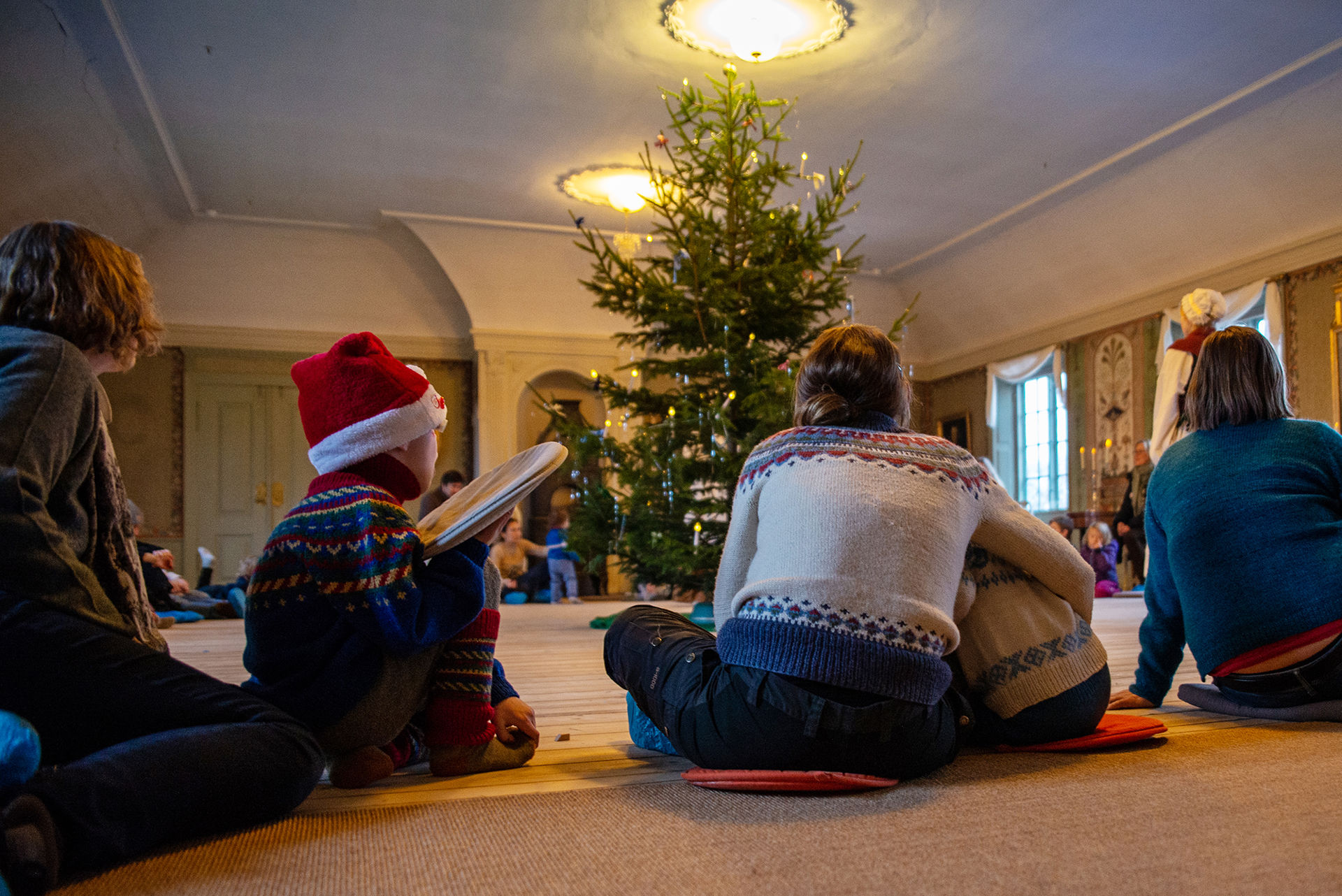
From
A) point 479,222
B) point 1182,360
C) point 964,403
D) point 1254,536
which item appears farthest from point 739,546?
point 964,403

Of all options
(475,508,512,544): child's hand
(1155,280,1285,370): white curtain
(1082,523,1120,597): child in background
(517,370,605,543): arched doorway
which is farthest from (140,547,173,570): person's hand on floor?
(1155,280,1285,370): white curtain

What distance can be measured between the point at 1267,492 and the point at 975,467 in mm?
906

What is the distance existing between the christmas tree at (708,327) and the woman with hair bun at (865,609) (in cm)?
263

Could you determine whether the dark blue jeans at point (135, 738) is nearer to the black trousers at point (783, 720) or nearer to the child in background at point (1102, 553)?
the black trousers at point (783, 720)

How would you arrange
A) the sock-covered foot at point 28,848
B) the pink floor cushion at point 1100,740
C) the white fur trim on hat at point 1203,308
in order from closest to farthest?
1. the sock-covered foot at point 28,848
2. the pink floor cushion at point 1100,740
3. the white fur trim on hat at point 1203,308

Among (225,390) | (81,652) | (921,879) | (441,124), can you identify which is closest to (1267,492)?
(921,879)

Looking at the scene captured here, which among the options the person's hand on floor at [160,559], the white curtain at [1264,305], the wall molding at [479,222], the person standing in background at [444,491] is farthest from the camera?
the wall molding at [479,222]

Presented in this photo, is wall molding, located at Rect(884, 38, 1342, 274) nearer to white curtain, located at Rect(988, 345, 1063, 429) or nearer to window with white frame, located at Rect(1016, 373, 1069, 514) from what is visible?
white curtain, located at Rect(988, 345, 1063, 429)

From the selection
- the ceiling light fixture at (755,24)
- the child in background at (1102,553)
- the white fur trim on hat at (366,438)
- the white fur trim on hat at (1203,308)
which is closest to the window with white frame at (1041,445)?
the child in background at (1102,553)

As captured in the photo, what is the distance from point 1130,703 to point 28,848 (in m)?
2.23

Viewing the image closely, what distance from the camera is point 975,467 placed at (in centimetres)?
161

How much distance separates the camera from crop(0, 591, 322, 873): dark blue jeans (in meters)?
1.19

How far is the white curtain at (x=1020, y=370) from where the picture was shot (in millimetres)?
9891

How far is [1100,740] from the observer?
1830mm
